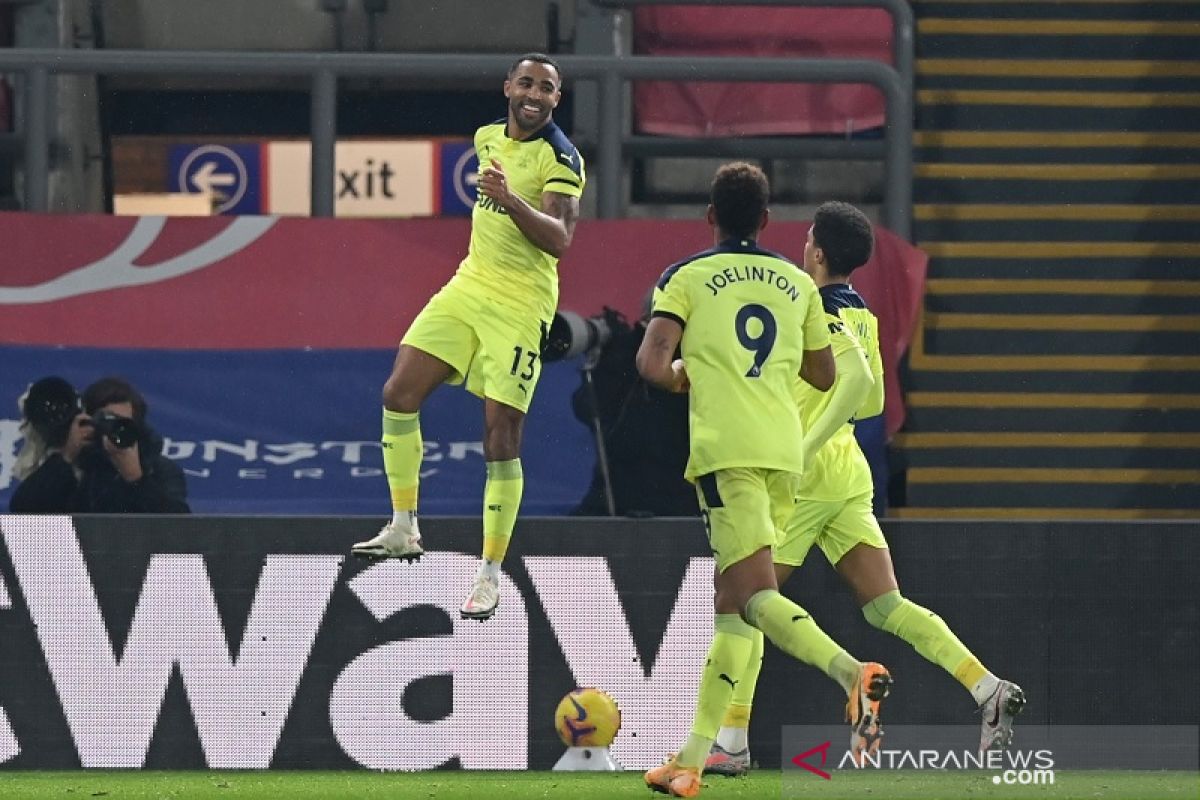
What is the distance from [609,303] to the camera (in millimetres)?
12141

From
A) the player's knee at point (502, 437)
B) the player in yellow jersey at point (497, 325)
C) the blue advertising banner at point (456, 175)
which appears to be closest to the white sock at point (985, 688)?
the player in yellow jersey at point (497, 325)

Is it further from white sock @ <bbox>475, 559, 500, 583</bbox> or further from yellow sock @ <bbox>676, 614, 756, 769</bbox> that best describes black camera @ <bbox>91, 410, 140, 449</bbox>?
yellow sock @ <bbox>676, 614, 756, 769</bbox>

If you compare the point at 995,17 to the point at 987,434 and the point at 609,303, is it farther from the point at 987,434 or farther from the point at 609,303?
the point at 609,303

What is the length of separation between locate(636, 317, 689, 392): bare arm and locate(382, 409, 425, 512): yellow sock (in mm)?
1398

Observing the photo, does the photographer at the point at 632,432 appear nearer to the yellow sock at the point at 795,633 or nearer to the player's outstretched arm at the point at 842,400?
the player's outstretched arm at the point at 842,400

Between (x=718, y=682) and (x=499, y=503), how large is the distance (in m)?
1.37

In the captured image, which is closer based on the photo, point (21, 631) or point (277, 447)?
point (21, 631)

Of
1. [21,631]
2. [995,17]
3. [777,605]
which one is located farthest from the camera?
[995,17]

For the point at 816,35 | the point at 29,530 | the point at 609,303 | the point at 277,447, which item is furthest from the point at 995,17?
the point at 29,530

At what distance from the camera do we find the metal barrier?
12102 millimetres

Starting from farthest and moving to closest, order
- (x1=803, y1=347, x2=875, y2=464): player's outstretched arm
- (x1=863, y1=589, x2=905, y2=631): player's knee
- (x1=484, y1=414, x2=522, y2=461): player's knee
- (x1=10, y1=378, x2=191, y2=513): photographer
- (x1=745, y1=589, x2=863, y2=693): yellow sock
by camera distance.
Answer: (x1=10, y1=378, x2=191, y2=513): photographer < (x1=484, y1=414, x2=522, y2=461): player's knee < (x1=863, y1=589, x2=905, y2=631): player's knee < (x1=803, y1=347, x2=875, y2=464): player's outstretched arm < (x1=745, y1=589, x2=863, y2=693): yellow sock

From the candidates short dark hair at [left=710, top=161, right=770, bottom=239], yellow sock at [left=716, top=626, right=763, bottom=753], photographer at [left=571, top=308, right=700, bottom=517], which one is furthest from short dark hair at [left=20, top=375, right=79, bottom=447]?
short dark hair at [left=710, top=161, right=770, bottom=239]

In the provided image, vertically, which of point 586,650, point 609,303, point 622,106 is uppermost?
point 622,106

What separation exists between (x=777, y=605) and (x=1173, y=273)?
273 inches
